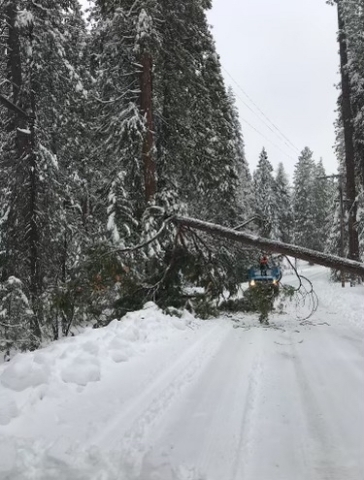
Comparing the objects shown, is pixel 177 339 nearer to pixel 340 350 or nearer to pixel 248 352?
pixel 248 352

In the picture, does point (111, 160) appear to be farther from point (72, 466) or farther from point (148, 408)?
point (72, 466)

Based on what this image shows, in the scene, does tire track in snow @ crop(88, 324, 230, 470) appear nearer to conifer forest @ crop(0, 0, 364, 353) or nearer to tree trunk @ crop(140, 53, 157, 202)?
conifer forest @ crop(0, 0, 364, 353)

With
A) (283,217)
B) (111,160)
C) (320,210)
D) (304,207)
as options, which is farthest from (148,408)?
(320,210)

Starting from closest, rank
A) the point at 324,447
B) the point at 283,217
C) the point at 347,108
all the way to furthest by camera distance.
Answer: the point at 324,447, the point at 347,108, the point at 283,217

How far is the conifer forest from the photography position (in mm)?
10531

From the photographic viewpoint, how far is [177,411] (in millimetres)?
5066

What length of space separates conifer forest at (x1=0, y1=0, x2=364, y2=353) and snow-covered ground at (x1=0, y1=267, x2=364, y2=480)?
2.51m

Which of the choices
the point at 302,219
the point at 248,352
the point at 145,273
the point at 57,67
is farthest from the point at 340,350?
the point at 302,219

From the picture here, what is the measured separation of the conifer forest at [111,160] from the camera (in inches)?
415

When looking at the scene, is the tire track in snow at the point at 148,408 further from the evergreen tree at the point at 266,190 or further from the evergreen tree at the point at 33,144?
the evergreen tree at the point at 266,190

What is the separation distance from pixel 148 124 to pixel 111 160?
68.3 inches

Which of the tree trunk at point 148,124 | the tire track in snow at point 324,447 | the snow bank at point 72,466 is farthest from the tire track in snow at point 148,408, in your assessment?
the tree trunk at point 148,124

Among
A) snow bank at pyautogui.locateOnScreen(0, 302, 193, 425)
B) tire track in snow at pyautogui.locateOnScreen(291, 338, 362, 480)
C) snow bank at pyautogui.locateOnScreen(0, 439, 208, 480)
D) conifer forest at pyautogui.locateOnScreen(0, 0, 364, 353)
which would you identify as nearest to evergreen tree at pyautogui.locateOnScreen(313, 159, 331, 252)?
conifer forest at pyautogui.locateOnScreen(0, 0, 364, 353)

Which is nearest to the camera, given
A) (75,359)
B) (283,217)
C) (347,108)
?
(75,359)
